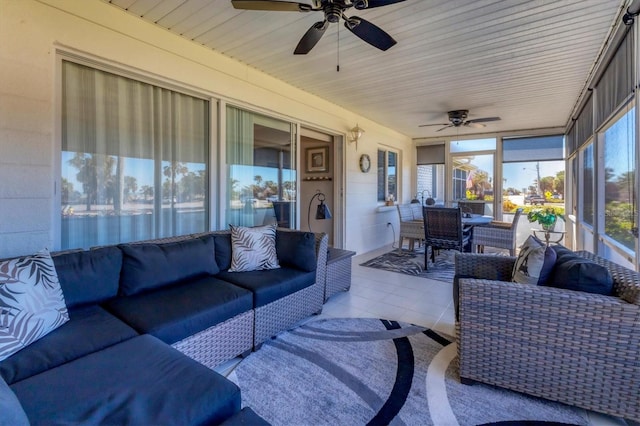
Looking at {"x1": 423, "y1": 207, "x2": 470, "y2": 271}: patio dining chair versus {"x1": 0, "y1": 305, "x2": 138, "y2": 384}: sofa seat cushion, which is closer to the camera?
{"x1": 0, "y1": 305, "x2": 138, "y2": 384}: sofa seat cushion

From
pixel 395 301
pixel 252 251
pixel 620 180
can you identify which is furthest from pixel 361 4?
pixel 620 180

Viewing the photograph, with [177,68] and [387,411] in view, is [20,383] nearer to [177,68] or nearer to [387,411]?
[387,411]

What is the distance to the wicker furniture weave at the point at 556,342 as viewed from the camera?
1532 mm

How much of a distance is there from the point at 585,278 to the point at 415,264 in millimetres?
3301

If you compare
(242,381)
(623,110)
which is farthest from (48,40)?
(623,110)

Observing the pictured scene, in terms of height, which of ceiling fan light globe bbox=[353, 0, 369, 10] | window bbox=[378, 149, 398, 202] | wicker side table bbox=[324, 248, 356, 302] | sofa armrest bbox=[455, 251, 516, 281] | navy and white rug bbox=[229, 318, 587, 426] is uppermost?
ceiling fan light globe bbox=[353, 0, 369, 10]

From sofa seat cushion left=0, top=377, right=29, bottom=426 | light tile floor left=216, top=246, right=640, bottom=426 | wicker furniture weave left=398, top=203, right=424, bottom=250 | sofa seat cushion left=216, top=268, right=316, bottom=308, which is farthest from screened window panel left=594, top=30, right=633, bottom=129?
sofa seat cushion left=0, top=377, right=29, bottom=426

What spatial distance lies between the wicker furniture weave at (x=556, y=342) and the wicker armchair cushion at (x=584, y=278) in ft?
0.19

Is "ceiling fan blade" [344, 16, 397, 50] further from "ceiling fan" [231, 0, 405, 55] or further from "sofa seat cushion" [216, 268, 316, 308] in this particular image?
"sofa seat cushion" [216, 268, 316, 308]

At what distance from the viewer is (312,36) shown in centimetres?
221

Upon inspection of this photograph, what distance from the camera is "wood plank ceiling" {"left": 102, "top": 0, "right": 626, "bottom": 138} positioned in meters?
2.38

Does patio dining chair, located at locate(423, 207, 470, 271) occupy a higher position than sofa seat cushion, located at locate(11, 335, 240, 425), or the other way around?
patio dining chair, located at locate(423, 207, 470, 271)

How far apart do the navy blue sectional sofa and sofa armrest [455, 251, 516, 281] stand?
1272 mm

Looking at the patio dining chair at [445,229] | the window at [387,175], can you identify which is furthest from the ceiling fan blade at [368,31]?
the window at [387,175]
